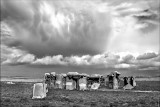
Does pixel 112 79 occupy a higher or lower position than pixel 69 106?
higher

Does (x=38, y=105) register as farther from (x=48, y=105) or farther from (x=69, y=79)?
(x=69, y=79)

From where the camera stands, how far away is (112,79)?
46.9m

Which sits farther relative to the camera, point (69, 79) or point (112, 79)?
point (112, 79)

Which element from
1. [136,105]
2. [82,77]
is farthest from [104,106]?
[82,77]

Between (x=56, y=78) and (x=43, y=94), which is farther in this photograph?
(x=56, y=78)

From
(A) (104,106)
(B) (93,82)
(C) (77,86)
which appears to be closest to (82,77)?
(C) (77,86)

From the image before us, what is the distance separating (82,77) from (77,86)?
2200 millimetres

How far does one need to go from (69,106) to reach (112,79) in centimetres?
2868

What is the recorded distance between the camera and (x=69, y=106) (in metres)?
19.2

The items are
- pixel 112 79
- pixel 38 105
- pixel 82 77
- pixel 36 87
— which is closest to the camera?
pixel 38 105

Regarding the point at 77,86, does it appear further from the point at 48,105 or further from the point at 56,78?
the point at 48,105

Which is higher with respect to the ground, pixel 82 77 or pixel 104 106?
pixel 82 77

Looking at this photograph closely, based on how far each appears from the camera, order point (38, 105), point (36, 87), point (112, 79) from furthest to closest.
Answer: point (112, 79)
point (36, 87)
point (38, 105)

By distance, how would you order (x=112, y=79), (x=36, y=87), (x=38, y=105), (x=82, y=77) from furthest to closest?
1. (x=112, y=79)
2. (x=82, y=77)
3. (x=36, y=87)
4. (x=38, y=105)
